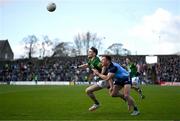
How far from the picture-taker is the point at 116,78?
1473 centimetres

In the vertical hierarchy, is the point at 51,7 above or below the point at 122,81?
above

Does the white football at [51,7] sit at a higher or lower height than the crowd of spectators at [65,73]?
higher

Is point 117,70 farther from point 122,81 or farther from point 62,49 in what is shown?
point 62,49

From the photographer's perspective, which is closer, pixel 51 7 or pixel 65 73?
pixel 51 7

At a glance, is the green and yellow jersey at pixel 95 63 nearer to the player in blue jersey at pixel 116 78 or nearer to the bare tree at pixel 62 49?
the player in blue jersey at pixel 116 78

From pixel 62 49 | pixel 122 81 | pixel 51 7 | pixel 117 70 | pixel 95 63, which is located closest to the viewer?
pixel 117 70

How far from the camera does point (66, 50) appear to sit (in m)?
125

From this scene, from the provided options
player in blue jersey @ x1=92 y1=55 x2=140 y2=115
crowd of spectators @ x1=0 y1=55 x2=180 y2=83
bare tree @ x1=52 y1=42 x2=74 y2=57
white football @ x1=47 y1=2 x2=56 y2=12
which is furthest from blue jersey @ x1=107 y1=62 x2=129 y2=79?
bare tree @ x1=52 y1=42 x2=74 y2=57

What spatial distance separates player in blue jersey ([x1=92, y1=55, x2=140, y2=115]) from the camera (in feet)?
46.1

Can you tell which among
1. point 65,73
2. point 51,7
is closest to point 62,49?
point 65,73

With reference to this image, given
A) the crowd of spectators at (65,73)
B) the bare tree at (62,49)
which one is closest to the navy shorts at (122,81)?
the crowd of spectators at (65,73)

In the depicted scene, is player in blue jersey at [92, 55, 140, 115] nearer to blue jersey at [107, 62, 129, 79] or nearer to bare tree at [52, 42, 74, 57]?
blue jersey at [107, 62, 129, 79]

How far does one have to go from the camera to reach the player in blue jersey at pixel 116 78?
14.1 m

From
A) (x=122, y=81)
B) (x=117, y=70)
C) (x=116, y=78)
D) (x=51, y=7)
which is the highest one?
(x=51, y=7)
